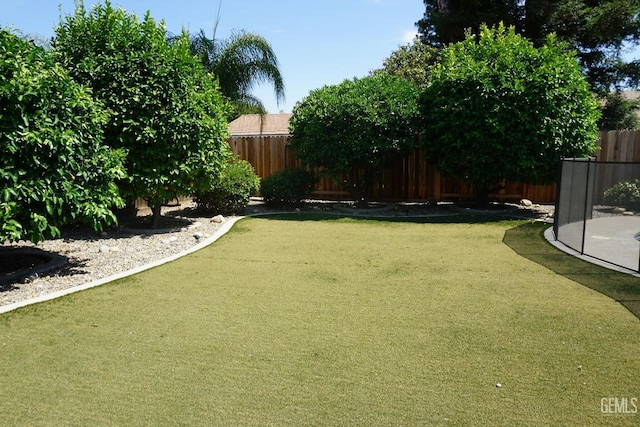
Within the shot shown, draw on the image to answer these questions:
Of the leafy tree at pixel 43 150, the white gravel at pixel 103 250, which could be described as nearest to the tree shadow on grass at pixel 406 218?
the white gravel at pixel 103 250

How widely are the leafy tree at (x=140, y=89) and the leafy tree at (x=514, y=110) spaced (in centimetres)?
573

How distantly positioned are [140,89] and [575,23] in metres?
17.5

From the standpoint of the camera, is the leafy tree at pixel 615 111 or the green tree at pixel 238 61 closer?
the green tree at pixel 238 61

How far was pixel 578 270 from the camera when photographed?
5980 millimetres

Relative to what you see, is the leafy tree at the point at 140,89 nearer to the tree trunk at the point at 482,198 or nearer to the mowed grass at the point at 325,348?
the mowed grass at the point at 325,348

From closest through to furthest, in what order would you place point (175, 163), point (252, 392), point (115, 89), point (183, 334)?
point (252, 392)
point (183, 334)
point (115, 89)
point (175, 163)

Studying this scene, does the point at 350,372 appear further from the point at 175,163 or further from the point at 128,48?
the point at 128,48

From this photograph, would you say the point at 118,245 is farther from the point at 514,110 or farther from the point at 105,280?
the point at 514,110

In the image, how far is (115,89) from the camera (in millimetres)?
7512

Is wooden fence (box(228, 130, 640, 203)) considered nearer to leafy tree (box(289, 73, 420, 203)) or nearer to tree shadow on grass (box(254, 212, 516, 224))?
leafy tree (box(289, 73, 420, 203))

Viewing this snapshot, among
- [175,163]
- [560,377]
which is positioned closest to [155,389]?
[560,377]

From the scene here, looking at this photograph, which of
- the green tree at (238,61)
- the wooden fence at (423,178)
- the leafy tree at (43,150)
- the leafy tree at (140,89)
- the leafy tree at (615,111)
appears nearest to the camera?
the leafy tree at (43,150)

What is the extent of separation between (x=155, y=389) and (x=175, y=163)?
5471mm

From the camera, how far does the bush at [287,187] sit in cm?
1181
